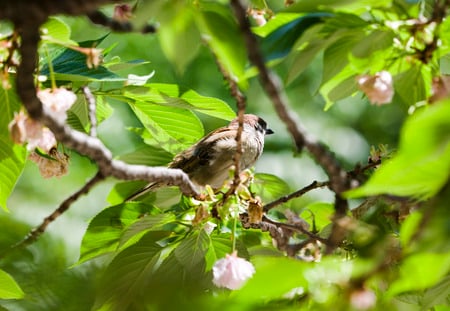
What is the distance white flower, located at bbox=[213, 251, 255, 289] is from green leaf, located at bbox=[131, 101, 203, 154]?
60 centimetres

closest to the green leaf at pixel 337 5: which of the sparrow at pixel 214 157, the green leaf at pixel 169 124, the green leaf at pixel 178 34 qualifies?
the green leaf at pixel 178 34

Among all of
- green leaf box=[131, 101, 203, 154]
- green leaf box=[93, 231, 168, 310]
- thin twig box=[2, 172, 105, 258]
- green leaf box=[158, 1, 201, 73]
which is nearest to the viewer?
green leaf box=[158, 1, 201, 73]

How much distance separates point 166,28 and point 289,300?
0.52m

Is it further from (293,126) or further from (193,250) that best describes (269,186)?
(293,126)

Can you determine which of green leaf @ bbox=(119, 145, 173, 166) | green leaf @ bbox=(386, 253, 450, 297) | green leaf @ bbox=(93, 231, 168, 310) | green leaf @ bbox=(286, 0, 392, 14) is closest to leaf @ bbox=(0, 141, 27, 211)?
green leaf @ bbox=(93, 231, 168, 310)

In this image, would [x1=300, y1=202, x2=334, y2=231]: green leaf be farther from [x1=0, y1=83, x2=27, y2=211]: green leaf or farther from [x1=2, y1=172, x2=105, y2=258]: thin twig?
[x1=2, y1=172, x2=105, y2=258]: thin twig

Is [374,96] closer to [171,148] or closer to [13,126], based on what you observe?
[13,126]

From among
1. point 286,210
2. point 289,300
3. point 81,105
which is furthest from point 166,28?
point 286,210

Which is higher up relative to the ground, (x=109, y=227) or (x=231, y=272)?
(x=231, y=272)

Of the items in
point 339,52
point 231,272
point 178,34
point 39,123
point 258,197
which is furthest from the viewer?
point 258,197

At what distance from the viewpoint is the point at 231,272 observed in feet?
5.22

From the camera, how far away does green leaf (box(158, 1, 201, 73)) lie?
1.04 m

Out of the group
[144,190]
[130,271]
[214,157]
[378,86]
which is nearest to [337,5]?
[378,86]

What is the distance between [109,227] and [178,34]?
1056mm
